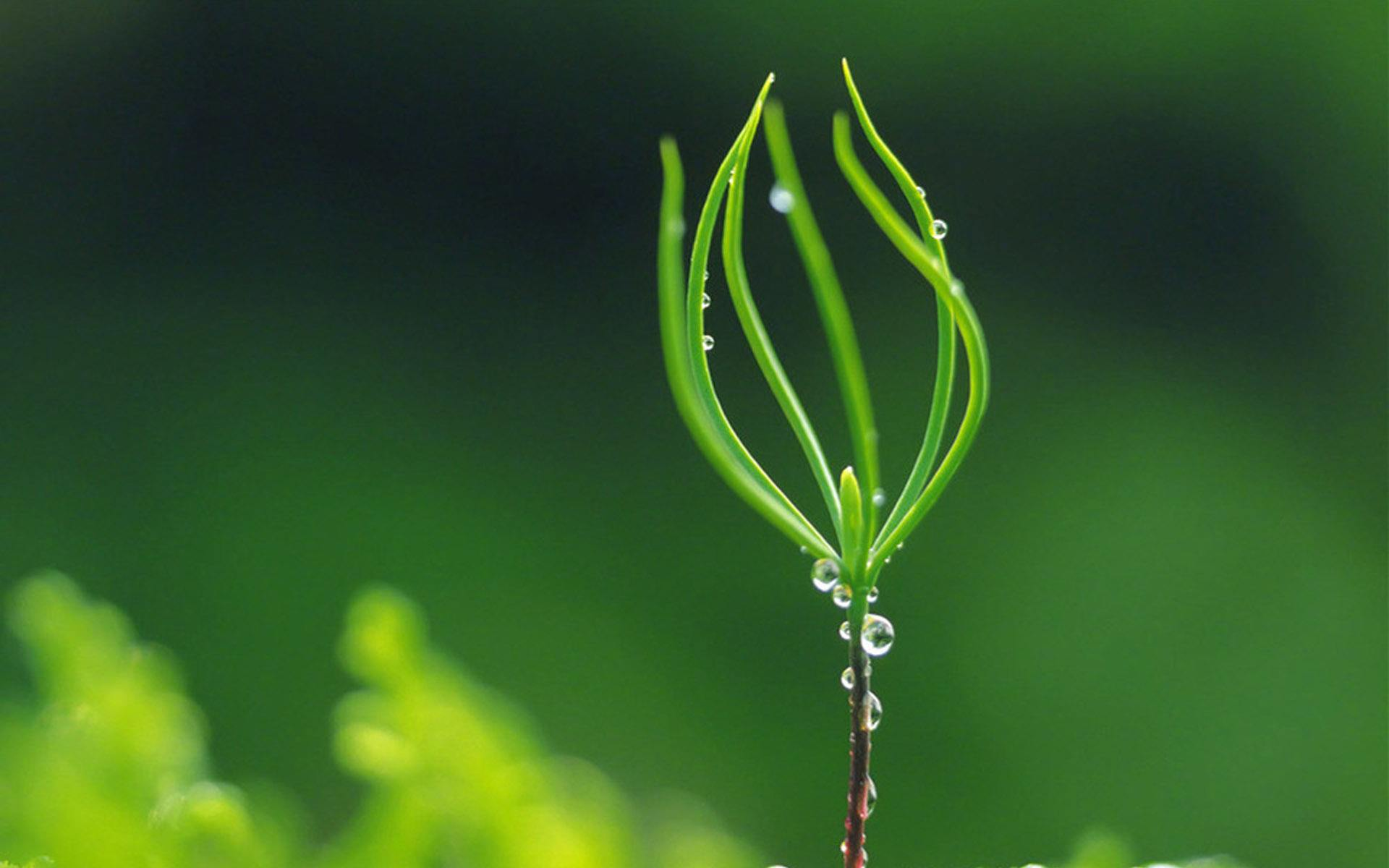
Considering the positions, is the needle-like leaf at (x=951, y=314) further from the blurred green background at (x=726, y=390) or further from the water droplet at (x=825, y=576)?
the blurred green background at (x=726, y=390)

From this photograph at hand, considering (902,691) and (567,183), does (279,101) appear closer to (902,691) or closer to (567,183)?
(567,183)

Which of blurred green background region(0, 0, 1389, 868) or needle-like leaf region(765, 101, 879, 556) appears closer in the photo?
needle-like leaf region(765, 101, 879, 556)

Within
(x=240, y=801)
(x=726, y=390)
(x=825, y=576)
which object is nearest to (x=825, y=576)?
(x=825, y=576)

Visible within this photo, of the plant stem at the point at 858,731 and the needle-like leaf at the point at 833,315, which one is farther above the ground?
the needle-like leaf at the point at 833,315

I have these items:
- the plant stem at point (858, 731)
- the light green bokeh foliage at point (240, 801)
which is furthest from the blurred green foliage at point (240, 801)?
the plant stem at point (858, 731)

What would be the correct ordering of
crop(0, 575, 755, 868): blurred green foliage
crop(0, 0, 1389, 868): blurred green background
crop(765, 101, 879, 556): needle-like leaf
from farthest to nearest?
crop(0, 0, 1389, 868): blurred green background < crop(0, 575, 755, 868): blurred green foliage < crop(765, 101, 879, 556): needle-like leaf

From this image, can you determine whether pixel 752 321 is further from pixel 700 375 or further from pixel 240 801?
pixel 240 801

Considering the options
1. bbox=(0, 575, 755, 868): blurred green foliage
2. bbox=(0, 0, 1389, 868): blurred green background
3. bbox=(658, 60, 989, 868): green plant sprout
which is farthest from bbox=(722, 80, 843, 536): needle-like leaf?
bbox=(0, 0, 1389, 868): blurred green background

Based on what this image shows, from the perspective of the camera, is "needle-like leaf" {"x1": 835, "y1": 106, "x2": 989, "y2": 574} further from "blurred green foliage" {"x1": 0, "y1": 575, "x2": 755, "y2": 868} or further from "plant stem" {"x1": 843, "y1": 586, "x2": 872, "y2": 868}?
"blurred green foliage" {"x1": 0, "y1": 575, "x2": 755, "y2": 868}
